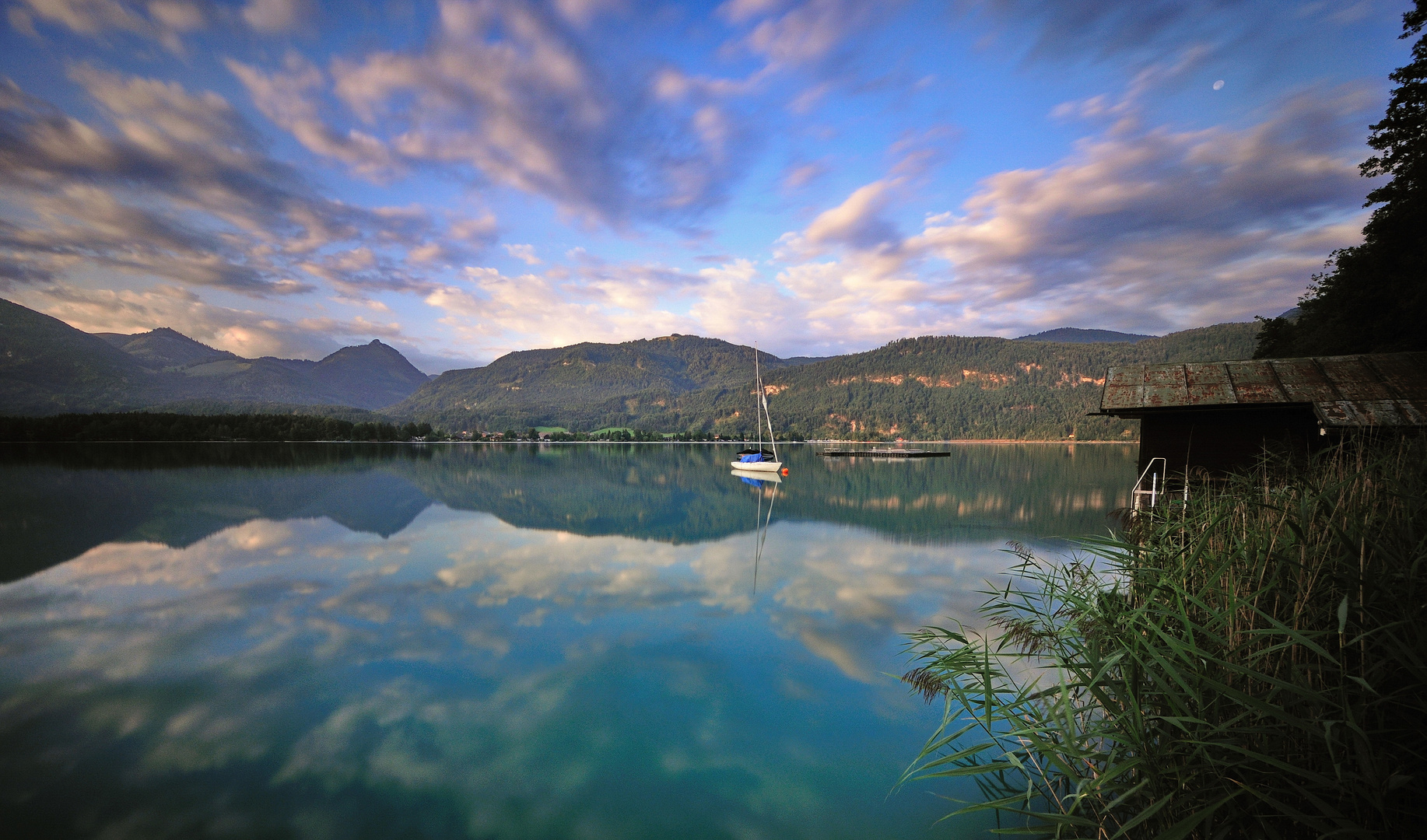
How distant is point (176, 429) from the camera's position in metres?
90.6

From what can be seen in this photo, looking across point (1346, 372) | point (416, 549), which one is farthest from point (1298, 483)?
point (416, 549)

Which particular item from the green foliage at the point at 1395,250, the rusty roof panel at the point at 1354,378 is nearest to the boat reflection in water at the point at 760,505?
the rusty roof panel at the point at 1354,378

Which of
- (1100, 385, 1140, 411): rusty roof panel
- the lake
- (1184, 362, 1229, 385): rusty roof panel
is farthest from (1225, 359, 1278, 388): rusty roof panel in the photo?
the lake

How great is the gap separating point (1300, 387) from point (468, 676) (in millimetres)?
18669

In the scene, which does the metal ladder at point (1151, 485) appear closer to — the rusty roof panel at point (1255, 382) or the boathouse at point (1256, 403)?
the boathouse at point (1256, 403)

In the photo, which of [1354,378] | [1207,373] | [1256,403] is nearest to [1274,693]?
[1256,403]

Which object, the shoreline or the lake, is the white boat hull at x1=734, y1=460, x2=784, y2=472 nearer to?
the lake

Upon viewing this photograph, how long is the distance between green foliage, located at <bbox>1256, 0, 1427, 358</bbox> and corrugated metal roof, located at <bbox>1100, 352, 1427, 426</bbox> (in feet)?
23.8

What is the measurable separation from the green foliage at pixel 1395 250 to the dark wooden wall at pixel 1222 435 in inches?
302

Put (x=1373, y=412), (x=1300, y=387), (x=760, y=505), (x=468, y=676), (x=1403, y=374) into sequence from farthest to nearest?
(x=760, y=505) → (x=1300, y=387) → (x=1403, y=374) → (x=1373, y=412) → (x=468, y=676)

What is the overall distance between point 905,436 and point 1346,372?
514 feet

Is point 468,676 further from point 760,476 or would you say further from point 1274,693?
point 760,476

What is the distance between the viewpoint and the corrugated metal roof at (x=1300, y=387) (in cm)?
1130

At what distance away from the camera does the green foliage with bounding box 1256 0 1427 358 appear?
1595 cm
